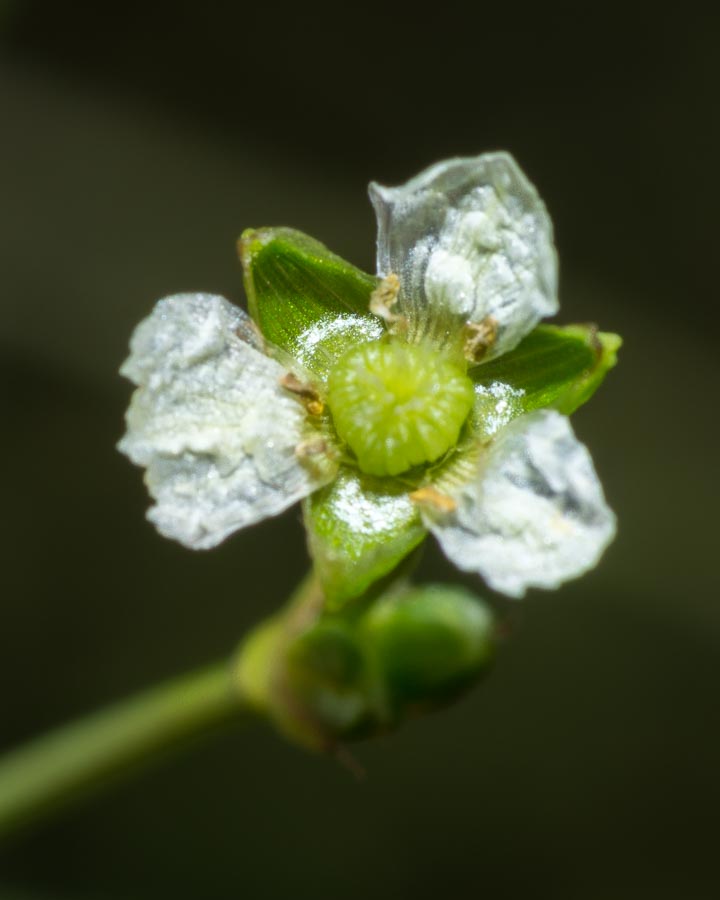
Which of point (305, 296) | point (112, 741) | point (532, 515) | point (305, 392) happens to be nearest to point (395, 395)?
point (305, 392)

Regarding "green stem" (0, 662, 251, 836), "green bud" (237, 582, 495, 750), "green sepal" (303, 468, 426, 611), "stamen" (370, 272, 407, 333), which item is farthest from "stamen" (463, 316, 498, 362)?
"green stem" (0, 662, 251, 836)

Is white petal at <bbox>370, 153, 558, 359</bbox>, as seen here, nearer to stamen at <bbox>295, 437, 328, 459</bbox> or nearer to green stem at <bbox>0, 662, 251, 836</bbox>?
stamen at <bbox>295, 437, 328, 459</bbox>

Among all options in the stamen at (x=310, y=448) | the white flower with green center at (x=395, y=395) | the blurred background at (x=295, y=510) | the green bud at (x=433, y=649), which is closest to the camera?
the green bud at (x=433, y=649)

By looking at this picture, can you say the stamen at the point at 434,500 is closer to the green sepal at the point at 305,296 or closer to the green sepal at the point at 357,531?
the green sepal at the point at 357,531

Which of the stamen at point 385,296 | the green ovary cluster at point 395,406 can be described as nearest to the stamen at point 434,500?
the green ovary cluster at point 395,406

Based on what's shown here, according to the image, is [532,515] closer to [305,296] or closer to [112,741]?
[305,296]

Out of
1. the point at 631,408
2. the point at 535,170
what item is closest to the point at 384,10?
the point at 535,170

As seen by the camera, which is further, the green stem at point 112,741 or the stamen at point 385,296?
the green stem at point 112,741
